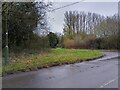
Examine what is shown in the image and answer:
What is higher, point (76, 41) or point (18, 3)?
point (18, 3)

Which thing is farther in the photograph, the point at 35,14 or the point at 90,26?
the point at 90,26

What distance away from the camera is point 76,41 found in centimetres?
5575

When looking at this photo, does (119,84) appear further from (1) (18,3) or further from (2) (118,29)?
(2) (118,29)

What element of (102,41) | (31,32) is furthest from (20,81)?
(102,41)

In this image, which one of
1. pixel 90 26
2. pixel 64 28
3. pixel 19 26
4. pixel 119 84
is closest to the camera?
pixel 119 84

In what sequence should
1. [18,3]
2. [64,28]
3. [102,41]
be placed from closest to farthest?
[18,3]
[102,41]
[64,28]

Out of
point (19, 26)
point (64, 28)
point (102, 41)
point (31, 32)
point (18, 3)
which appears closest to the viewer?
point (18, 3)

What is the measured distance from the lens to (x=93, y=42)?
179 ft

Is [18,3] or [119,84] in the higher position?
[18,3]

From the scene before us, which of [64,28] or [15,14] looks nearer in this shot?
[15,14]

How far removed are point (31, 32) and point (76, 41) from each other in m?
27.3

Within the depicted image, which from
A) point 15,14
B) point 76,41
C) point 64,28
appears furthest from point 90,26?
point 15,14

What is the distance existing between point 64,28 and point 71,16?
724 cm

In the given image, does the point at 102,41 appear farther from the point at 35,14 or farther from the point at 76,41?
the point at 35,14
